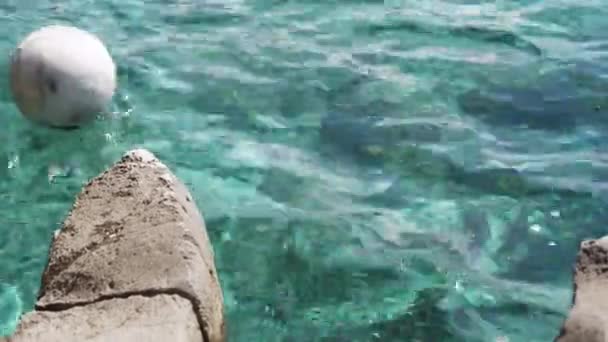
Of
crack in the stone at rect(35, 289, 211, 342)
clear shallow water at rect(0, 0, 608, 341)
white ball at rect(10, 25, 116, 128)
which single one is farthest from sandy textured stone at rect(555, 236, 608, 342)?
white ball at rect(10, 25, 116, 128)

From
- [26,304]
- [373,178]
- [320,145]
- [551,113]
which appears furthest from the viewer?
[551,113]

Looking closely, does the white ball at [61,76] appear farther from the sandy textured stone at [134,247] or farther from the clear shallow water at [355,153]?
the sandy textured stone at [134,247]

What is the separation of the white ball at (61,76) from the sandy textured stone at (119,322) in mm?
1984

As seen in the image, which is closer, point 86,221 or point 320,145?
point 86,221

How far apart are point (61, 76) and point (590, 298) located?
303cm

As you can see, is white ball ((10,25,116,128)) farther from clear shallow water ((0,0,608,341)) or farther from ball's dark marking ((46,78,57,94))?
clear shallow water ((0,0,608,341))

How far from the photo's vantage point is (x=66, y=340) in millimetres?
3271

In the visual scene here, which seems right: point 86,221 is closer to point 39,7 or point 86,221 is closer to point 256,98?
point 256,98

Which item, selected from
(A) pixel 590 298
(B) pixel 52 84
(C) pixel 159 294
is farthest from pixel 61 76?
(A) pixel 590 298

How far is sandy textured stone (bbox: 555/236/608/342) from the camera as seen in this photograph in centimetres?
300

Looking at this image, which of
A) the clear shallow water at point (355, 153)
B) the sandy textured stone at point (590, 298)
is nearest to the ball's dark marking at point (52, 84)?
the clear shallow water at point (355, 153)

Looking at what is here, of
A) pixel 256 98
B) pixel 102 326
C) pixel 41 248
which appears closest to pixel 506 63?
pixel 256 98

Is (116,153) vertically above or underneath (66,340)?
underneath

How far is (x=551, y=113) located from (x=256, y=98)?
1931 mm
